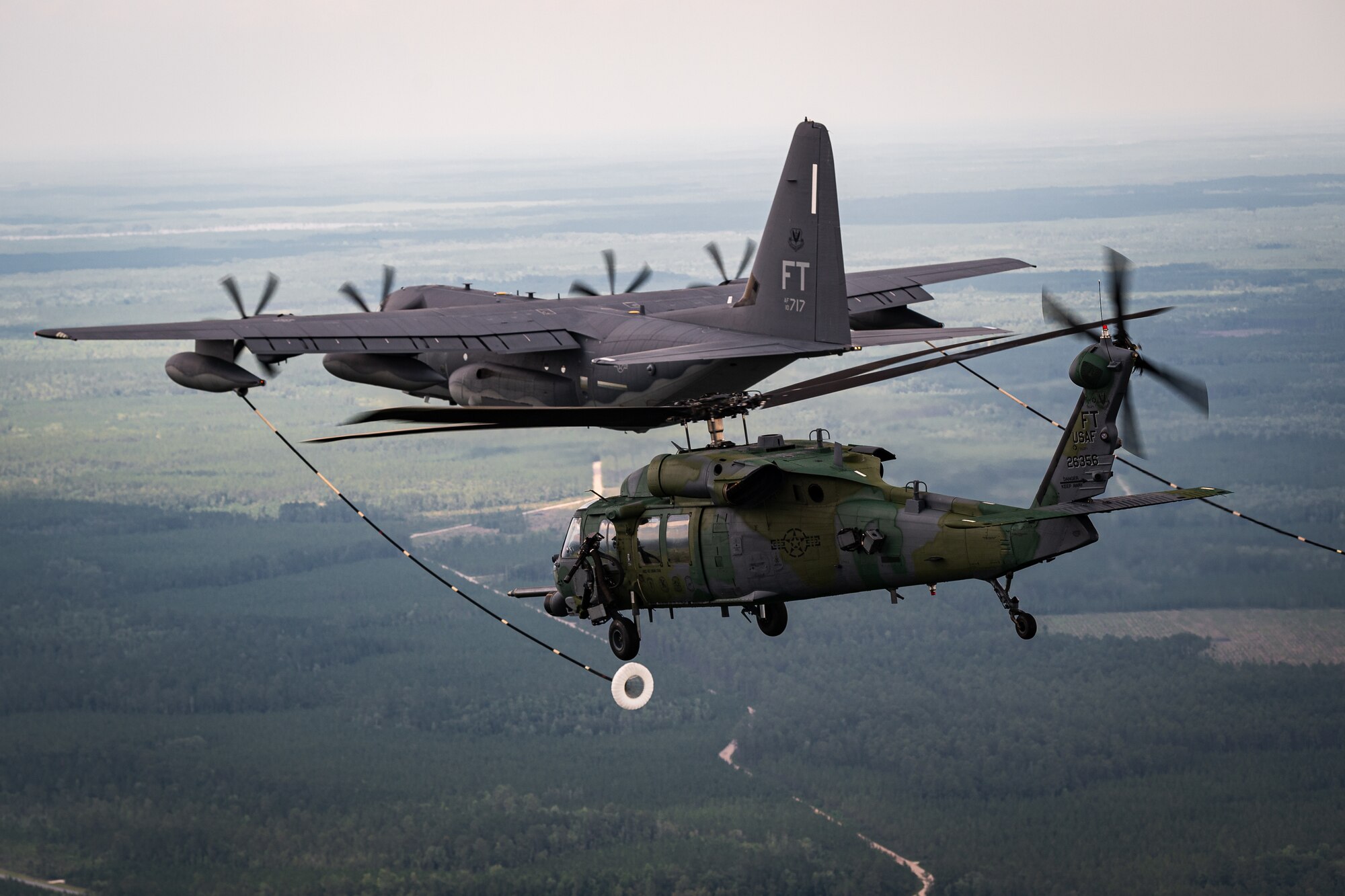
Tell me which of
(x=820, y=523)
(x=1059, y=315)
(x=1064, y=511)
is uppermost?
(x=1059, y=315)

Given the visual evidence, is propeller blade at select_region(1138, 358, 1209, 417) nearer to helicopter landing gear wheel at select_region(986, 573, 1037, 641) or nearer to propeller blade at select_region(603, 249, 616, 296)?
helicopter landing gear wheel at select_region(986, 573, 1037, 641)

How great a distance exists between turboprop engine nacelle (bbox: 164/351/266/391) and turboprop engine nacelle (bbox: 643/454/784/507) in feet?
A: 48.4

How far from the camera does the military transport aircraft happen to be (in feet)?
170

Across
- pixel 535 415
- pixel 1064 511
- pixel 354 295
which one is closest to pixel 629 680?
pixel 535 415

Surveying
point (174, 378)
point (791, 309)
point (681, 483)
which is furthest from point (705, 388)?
point (174, 378)

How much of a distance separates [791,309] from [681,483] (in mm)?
11597

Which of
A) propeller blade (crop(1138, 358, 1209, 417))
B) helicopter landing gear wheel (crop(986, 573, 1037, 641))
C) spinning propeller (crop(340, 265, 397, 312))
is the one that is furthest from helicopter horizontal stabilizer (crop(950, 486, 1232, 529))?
spinning propeller (crop(340, 265, 397, 312))

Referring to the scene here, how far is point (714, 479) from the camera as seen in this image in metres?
42.8

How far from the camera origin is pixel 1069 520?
39.1 metres

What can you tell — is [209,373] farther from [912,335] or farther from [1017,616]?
[1017,616]

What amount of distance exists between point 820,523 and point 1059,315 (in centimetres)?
748

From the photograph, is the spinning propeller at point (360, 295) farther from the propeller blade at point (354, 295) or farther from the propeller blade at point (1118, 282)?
the propeller blade at point (1118, 282)

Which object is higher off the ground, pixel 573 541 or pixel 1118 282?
pixel 1118 282

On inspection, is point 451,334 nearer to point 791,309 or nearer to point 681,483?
point 791,309
